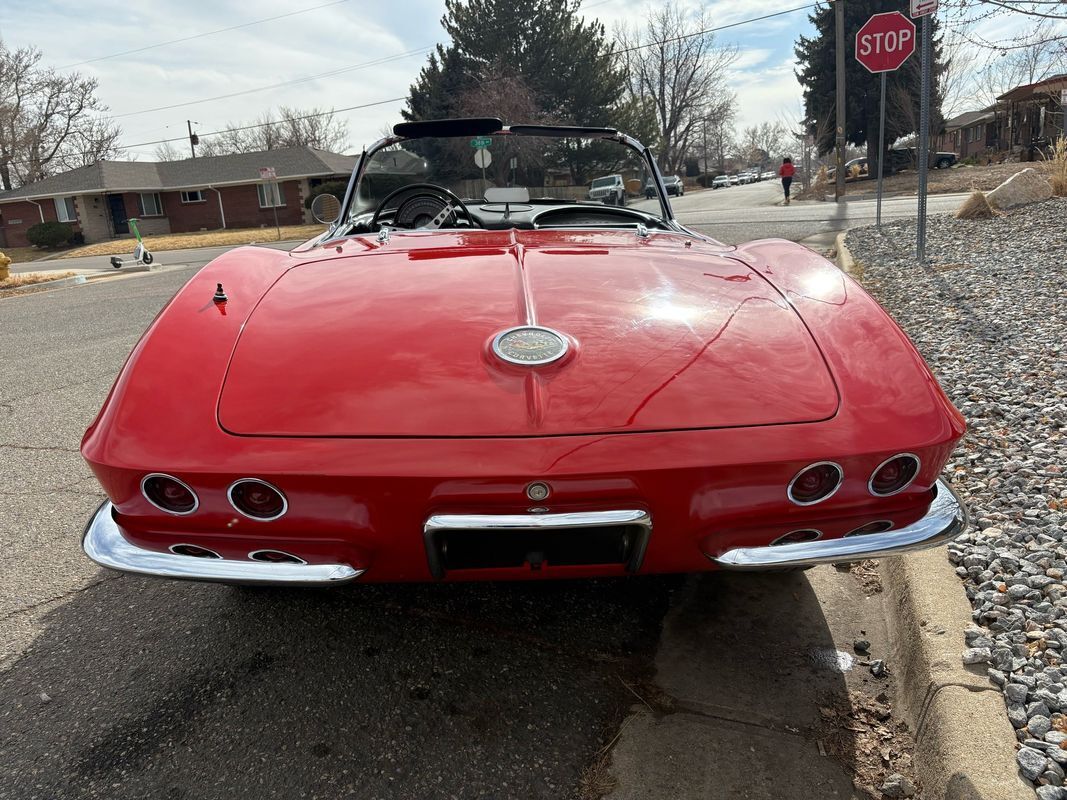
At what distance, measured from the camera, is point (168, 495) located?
1.57 m

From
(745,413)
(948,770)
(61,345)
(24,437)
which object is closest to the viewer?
(948,770)

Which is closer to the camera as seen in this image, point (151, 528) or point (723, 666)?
point (151, 528)

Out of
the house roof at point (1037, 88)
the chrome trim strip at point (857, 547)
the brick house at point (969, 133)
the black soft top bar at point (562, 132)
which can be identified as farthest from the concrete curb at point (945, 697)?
the brick house at point (969, 133)

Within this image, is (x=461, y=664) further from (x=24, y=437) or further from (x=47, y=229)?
(x=47, y=229)

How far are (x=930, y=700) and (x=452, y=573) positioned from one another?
1.15 m

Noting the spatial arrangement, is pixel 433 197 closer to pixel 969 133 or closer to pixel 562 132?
pixel 562 132

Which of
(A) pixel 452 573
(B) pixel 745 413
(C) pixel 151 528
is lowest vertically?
(A) pixel 452 573

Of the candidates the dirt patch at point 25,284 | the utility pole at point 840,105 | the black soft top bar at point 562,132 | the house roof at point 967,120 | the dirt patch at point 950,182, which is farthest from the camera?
the house roof at point 967,120

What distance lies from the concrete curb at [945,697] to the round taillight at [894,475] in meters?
0.49

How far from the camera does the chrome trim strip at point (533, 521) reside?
1478 millimetres

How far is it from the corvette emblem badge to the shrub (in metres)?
42.4

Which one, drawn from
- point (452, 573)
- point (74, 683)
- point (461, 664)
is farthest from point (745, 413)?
point (74, 683)

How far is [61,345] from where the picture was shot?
6.84m

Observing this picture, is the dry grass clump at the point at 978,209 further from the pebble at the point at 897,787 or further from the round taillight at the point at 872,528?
the pebble at the point at 897,787
